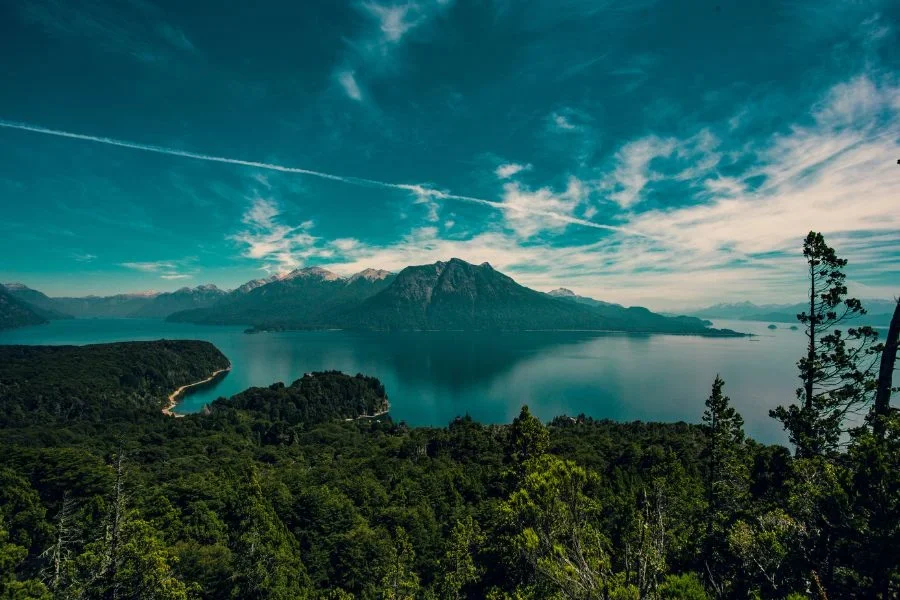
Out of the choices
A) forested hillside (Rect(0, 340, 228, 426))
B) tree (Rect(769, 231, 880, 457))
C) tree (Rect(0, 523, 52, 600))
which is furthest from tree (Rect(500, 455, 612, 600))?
forested hillside (Rect(0, 340, 228, 426))

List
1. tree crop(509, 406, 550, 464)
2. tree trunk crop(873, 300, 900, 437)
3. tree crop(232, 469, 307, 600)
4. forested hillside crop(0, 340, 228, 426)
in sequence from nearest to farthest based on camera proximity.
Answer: tree trunk crop(873, 300, 900, 437), tree crop(232, 469, 307, 600), tree crop(509, 406, 550, 464), forested hillside crop(0, 340, 228, 426)

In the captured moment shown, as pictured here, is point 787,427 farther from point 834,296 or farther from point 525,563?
point 525,563

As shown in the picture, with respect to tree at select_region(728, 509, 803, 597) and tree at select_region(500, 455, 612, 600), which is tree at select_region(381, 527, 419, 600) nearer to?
tree at select_region(500, 455, 612, 600)

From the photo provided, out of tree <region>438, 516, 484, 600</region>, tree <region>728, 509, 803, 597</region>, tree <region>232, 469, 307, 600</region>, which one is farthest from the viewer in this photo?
tree <region>438, 516, 484, 600</region>

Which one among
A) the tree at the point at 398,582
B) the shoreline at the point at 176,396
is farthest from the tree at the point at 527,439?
the shoreline at the point at 176,396

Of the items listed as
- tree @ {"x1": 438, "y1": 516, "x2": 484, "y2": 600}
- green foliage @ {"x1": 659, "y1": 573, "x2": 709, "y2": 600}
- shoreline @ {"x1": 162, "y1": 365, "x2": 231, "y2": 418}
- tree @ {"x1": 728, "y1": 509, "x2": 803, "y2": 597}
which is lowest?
shoreline @ {"x1": 162, "y1": 365, "x2": 231, "y2": 418}

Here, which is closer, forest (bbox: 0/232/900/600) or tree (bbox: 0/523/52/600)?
forest (bbox: 0/232/900/600)

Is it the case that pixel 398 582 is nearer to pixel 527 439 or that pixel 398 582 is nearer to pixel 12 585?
pixel 527 439
